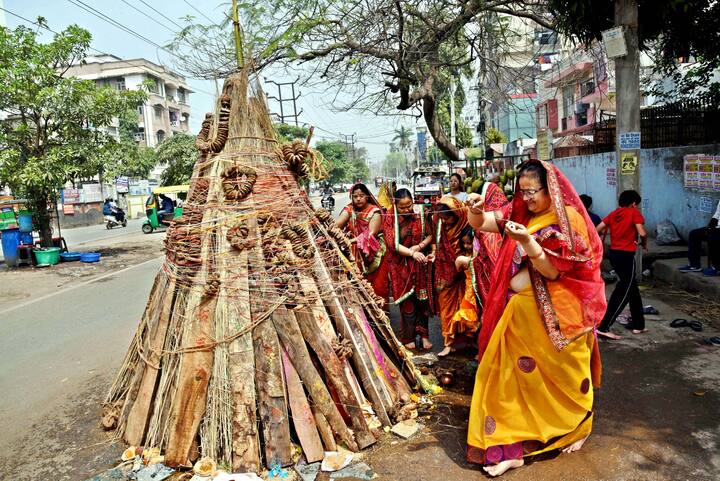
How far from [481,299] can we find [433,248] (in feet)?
2.39

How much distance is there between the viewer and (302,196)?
381 cm

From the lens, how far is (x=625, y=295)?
5348mm

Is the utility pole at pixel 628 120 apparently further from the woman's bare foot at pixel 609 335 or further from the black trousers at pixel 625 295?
the woman's bare foot at pixel 609 335

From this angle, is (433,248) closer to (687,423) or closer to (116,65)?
(687,423)

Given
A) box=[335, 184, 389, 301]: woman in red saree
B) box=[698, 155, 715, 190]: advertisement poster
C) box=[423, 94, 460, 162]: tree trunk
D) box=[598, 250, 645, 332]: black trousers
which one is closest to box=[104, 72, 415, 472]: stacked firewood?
box=[335, 184, 389, 301]: woman in red saree

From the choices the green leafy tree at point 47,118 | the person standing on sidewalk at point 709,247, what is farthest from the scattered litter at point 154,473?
the green leafy tree at point 47,118

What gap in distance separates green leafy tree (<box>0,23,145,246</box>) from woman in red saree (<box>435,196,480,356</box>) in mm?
10614

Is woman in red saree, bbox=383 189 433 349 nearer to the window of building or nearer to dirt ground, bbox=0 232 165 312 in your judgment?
dirt ground, bbox=0 232 165 312

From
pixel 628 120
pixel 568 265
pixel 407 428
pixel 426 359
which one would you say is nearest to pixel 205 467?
pixel 407 428

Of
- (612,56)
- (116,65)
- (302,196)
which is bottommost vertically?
(302,196)

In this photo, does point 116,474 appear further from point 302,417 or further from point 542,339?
point 542,339

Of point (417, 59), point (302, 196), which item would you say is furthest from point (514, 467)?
point (417, 59)

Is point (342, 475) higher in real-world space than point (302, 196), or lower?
lower

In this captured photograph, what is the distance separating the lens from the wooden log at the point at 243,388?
9.89 feet
